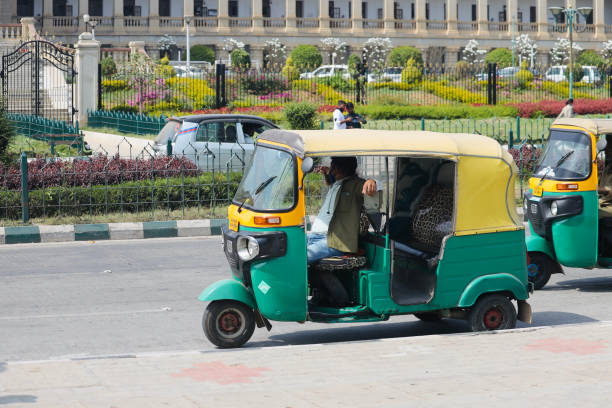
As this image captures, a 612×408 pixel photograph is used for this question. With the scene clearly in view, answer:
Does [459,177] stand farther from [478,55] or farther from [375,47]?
[478,55]

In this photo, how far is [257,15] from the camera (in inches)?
2771

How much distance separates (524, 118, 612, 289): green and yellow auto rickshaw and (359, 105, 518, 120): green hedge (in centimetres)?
2402

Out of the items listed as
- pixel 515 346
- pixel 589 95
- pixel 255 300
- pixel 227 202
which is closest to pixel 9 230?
pixel 227 202

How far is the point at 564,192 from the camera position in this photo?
34.4ft

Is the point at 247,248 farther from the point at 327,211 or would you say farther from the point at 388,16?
the point at 388,16

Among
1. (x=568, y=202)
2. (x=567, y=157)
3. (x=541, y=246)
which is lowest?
(x=541, y=246)

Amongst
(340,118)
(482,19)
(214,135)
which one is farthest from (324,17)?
(214,135)

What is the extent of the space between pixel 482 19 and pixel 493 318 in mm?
69744

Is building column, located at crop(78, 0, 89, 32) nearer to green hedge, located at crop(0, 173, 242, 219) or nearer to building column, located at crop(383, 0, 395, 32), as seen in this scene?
building column, located at crop(383, 0, 395, 32)

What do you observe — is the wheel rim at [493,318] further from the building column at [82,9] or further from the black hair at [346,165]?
the building column at [82,9]

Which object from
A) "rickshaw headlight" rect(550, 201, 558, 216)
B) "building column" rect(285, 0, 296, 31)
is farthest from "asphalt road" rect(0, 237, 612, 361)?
"building column" rect(285, 0, 296, 31)

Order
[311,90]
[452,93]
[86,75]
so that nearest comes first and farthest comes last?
[86,75] < [311,90] < [452,93]

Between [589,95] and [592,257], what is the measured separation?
113 ft

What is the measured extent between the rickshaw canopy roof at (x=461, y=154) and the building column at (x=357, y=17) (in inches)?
2557
